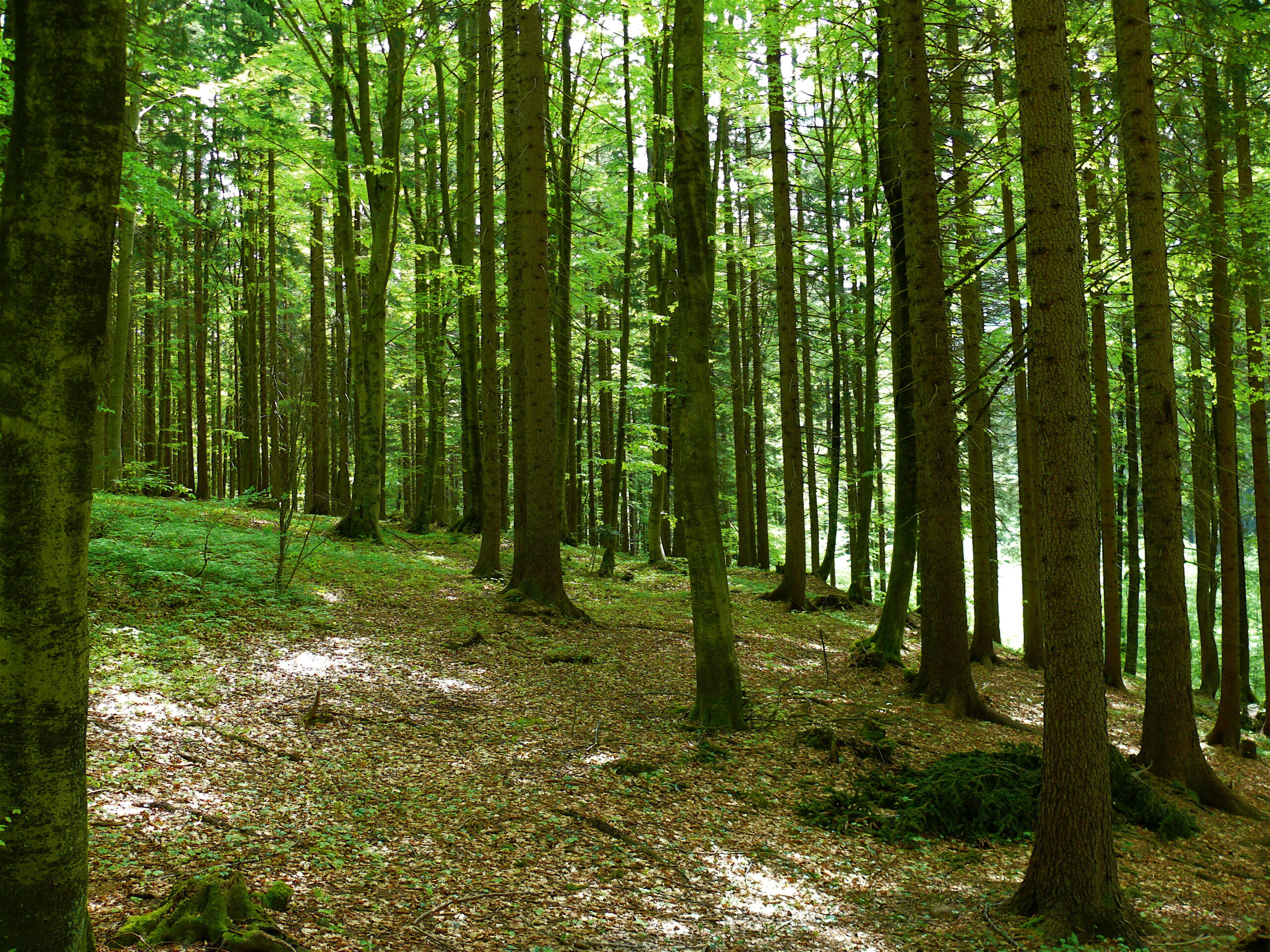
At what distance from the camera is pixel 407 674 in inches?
327

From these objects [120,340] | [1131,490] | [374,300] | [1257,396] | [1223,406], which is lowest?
[1131,490]

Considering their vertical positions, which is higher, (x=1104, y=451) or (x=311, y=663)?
(x=1104, y=451)

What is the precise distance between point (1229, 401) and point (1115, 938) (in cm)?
936

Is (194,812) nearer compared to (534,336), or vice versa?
(194,812)

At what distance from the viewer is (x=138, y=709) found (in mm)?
6066

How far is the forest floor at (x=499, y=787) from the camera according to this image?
4395mm

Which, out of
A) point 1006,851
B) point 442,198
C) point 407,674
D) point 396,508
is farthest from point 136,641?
point 396,508


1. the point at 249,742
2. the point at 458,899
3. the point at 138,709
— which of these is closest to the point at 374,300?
the point at 138,709

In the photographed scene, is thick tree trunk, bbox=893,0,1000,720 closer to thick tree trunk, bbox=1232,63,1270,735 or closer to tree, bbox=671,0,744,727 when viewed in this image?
tree, bbox=671,0,744,727

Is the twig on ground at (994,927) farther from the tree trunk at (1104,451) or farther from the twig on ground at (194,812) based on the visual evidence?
the tree trunk at (1104,451)

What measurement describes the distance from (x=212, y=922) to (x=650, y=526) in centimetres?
1666

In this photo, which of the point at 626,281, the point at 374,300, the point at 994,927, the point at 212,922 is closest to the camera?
the point at 212,922

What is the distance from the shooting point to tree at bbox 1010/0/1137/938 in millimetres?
4871

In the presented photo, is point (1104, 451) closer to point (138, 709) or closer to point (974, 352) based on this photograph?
point (974, 352)
